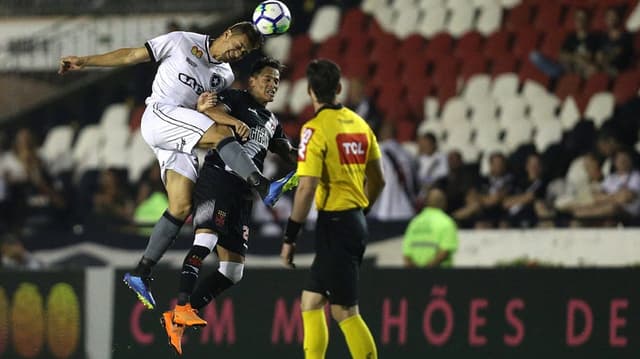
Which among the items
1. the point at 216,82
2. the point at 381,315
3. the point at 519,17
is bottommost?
the point at 381,315

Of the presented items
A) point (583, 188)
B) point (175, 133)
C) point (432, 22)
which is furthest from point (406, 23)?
point (175, 133)

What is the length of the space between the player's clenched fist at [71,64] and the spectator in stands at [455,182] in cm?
580

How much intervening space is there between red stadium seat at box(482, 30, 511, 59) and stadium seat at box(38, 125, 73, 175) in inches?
223

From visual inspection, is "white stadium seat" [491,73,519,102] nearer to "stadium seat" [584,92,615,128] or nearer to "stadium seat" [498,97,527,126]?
"stadium seat" [498,97,527,126]

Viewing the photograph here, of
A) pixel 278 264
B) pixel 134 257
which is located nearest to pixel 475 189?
pixel 278 264

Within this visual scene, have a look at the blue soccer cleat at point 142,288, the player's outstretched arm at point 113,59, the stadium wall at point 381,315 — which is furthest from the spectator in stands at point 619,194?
the player's outstretched arm at point 113,59

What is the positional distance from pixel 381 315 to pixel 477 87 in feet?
19.2

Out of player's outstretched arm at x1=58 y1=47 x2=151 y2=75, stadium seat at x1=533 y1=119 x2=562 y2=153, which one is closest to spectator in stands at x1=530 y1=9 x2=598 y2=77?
stadium seat at x1=533 y1=119 x2=562 y2=153

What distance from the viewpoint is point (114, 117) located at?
809 inches

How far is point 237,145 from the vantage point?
10203 mm

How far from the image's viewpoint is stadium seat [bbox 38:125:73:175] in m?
19.4

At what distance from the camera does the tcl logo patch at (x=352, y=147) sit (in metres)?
10.0

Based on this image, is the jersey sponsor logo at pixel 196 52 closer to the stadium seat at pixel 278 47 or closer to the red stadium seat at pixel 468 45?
the red stadium seat at pixel 468 45

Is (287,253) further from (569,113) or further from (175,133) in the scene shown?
(569,113)
